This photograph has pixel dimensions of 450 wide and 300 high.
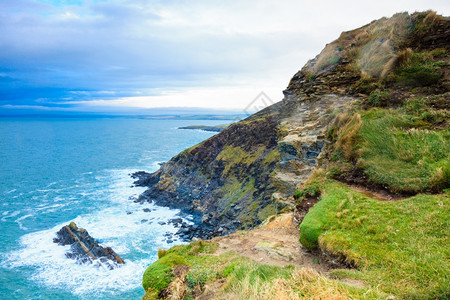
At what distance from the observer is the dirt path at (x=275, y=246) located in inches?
387

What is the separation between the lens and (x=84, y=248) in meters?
37.7

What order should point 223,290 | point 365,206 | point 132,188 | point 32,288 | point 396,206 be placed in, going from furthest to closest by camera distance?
point 132,188 → point 32,288 → point 365,206 → point 396,206 → point 223,290

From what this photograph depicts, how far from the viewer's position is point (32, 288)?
30.5 m

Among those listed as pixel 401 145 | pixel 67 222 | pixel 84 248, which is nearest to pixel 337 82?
pixel 401 145

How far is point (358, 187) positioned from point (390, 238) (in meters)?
4.80

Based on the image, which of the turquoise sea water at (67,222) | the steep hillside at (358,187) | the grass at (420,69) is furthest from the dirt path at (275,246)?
the turquoise sea water at (67,222)

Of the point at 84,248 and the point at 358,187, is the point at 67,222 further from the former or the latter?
the point at 358,187

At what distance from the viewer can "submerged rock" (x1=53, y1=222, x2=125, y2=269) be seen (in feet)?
117

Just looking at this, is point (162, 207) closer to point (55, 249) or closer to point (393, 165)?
point (55, 249)

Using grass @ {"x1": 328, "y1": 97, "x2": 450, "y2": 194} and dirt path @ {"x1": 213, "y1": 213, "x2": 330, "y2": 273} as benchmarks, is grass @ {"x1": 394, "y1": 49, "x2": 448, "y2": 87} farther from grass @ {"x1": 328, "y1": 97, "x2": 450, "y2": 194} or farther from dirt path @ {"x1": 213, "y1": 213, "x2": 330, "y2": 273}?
dirt path @ {"x1": 213, "y1": 213, "x2": 330, "y2": 273}

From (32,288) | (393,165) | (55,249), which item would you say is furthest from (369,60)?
(55,249)

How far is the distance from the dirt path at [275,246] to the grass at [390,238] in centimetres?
68

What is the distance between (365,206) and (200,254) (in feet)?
24.6

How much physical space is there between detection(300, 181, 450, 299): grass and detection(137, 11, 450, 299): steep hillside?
0.04m
